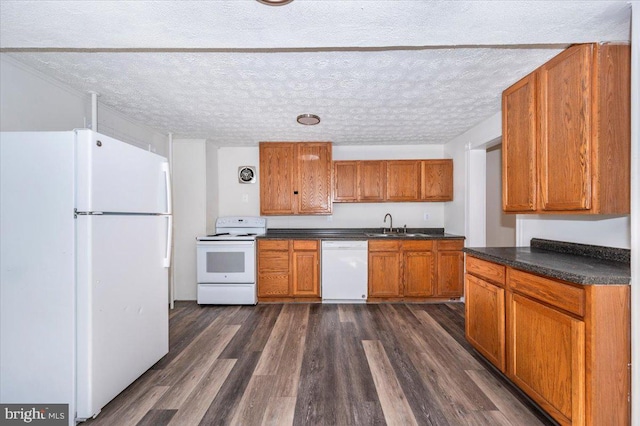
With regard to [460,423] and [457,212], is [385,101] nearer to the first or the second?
[457,212]

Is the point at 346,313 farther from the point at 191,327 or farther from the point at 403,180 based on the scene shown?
the point at 403,180

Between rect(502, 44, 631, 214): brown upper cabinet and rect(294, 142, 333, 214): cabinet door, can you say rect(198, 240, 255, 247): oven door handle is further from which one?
rect(502, 44, 631, 214): brown upper cabinet

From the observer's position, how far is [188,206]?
4086 mm

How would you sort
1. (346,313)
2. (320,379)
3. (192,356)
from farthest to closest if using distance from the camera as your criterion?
(346,313)
(192,356)
(320,379)

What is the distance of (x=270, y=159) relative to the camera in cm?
416

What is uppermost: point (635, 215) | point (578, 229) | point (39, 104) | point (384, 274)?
point (39, 104)

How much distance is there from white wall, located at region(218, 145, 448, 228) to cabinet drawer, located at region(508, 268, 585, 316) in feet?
8.61

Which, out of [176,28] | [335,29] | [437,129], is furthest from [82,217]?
[437,129]

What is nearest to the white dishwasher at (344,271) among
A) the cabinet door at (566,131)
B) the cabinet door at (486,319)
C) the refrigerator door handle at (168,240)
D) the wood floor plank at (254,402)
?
the cabinet door at (486,319)

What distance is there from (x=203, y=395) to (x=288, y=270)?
2099mm

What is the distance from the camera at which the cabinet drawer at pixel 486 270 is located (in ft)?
6.75

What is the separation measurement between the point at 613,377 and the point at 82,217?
287 centimetres

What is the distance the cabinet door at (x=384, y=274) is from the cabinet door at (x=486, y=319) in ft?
4.54

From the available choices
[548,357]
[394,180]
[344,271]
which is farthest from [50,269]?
[394,180]
